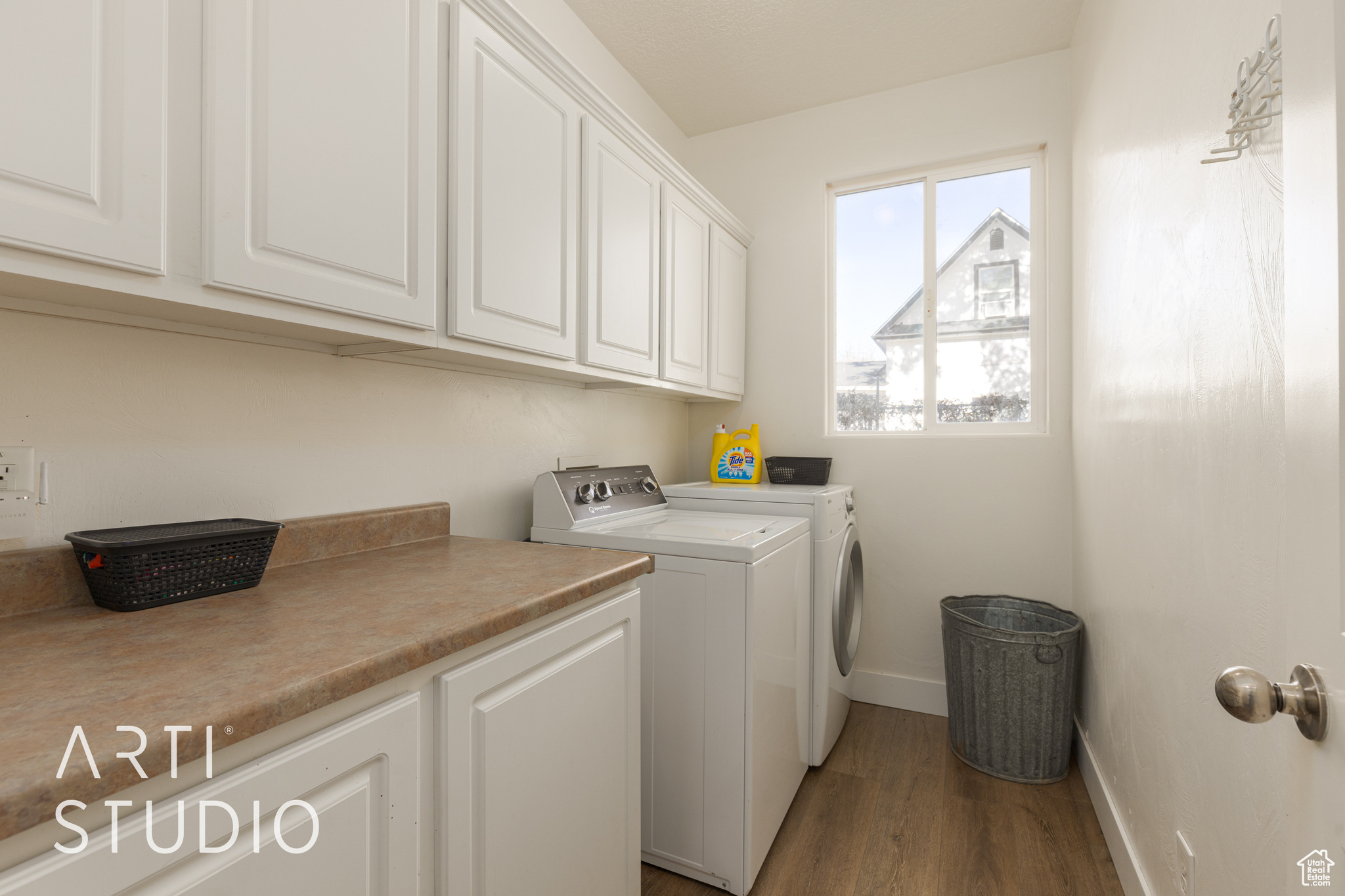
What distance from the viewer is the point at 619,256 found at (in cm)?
195

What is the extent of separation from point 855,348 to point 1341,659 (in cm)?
256

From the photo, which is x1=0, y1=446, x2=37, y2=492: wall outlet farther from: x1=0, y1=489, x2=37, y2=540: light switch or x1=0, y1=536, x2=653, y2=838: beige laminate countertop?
x1=0, y1=536, x2=653, y2=838: beige laminate countertop

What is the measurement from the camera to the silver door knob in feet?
1.75

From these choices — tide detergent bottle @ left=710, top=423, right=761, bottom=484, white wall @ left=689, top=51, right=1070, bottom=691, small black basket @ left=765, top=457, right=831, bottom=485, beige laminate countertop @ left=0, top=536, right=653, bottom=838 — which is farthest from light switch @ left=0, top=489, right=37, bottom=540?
white wall @ left=689, top=51, right=1070, bottom=691

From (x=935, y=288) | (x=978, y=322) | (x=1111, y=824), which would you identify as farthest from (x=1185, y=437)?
(x=935, y=288)

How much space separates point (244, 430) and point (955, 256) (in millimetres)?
2780

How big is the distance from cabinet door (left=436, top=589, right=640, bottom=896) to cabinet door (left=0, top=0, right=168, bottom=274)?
29.5 inches

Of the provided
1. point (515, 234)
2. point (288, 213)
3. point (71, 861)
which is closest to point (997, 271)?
point (515, 234)

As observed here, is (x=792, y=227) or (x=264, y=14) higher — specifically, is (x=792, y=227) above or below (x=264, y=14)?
above

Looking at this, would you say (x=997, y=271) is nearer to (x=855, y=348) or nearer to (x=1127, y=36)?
(x=855, y=348)

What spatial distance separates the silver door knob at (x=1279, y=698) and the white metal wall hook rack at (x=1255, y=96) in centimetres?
71

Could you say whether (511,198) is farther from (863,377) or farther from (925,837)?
(925,837)

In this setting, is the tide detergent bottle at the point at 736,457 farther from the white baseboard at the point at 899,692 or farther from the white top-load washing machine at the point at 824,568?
the white baseboard at the point at 899,692

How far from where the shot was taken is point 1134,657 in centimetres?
154
